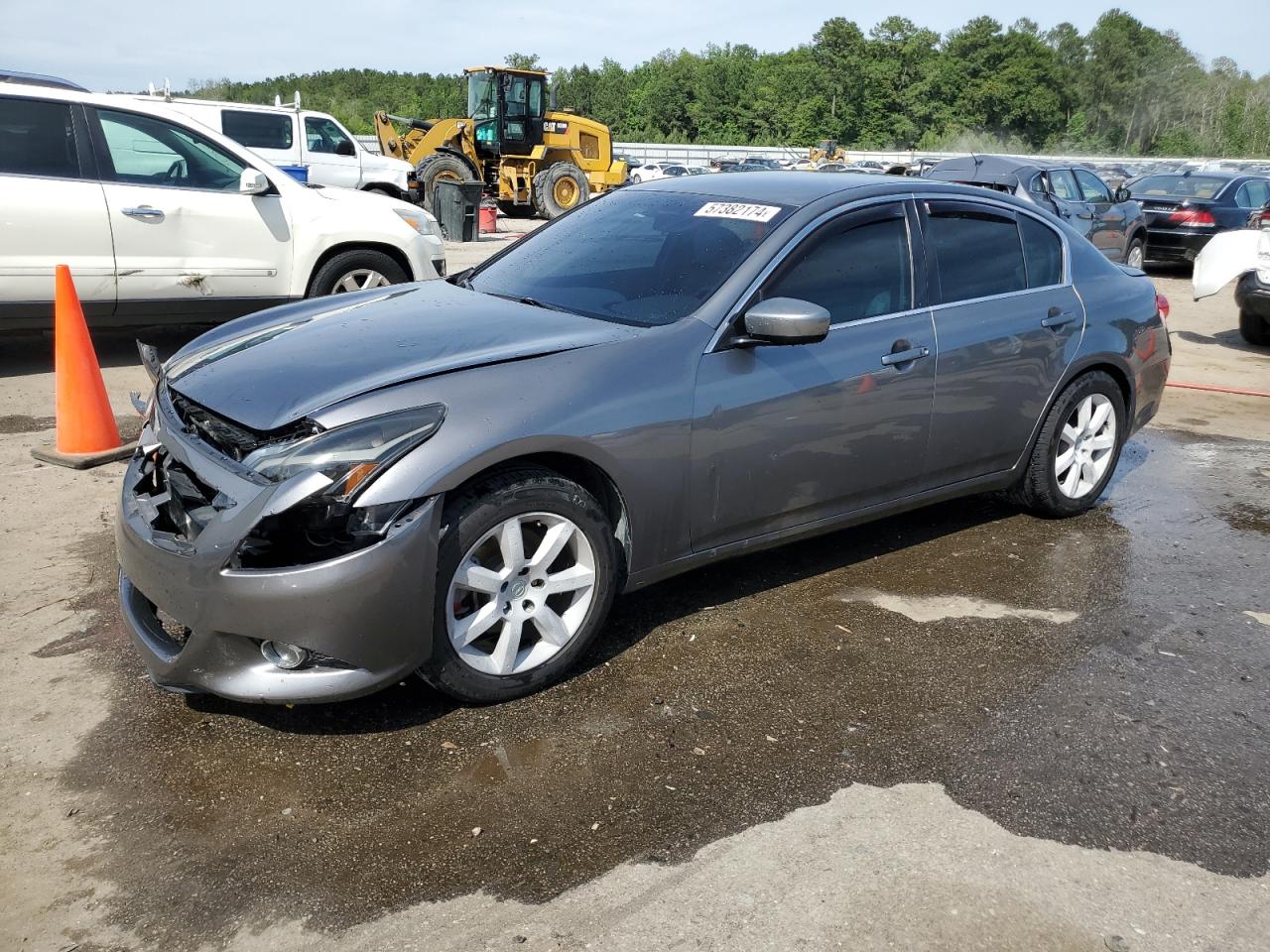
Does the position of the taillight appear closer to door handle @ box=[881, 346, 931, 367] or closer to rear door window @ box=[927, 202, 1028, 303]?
rear door window @ box=[927, 202, 1028, 303]

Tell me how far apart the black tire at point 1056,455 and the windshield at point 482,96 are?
19355mm

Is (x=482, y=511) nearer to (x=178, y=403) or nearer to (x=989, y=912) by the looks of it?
(x=178, y=403)

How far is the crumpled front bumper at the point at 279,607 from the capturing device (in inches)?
114

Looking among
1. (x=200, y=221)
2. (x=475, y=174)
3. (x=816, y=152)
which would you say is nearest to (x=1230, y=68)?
(x=816, y=152)

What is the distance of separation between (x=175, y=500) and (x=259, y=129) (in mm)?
15433

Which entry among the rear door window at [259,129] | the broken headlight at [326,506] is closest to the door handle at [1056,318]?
the broken headlight at [326,506]

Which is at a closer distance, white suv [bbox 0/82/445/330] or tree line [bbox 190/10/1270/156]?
white suv [bbox 0/82/445/330]

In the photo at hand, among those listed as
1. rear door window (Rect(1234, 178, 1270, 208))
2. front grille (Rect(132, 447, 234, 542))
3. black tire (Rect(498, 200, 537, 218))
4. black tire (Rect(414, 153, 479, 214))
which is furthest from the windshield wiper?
black tire (Rect(498, 200, 537, 218))

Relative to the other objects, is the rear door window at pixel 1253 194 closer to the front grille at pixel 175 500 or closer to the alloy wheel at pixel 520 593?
the alloy wheel at pixel 520 593

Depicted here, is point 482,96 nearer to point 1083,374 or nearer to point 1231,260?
point 1231,260

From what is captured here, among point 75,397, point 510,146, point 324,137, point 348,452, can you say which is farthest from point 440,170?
point 348,452

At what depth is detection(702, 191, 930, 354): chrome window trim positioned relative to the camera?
3746 millimetres

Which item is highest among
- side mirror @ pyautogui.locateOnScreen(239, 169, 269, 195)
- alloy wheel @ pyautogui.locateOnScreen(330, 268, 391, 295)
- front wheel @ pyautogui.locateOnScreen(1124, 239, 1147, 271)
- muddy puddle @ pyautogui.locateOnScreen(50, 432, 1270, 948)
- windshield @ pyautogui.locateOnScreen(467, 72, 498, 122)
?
windshield @ pyautogui.locateOnScreen(467, 72, 498, 122)

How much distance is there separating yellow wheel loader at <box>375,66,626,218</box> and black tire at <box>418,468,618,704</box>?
19372 millimetres
